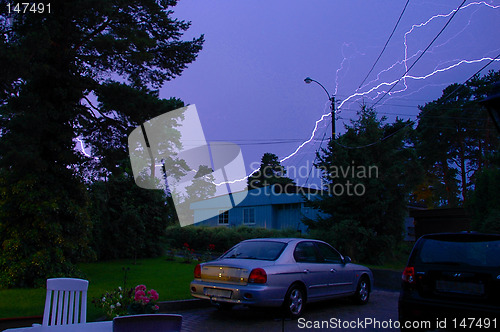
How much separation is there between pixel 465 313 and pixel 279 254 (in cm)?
341

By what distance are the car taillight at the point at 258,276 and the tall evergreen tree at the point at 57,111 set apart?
6.47 meters

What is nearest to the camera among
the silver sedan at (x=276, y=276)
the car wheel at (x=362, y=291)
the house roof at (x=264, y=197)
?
the silver sedan at (x=276, y=276)

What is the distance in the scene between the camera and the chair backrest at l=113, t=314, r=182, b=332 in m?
2.27

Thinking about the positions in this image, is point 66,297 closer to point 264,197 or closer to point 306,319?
point 306,319

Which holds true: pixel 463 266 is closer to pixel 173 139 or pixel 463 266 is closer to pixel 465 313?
pixel 465 313

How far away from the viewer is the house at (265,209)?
30.4 meters

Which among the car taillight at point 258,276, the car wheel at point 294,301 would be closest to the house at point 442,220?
the car wheel at point 294,301

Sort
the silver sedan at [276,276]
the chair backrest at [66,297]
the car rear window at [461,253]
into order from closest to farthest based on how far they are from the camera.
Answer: the chair backrest at [66,297], the car rear window at [461,253], the silver sedan at [276,276]

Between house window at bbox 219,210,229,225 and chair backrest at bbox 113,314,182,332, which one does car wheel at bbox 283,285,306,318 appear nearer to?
chair backrest at bbox 113,314,182,332

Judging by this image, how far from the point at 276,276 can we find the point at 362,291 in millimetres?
3309

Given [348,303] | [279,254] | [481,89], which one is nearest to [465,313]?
[279,254]

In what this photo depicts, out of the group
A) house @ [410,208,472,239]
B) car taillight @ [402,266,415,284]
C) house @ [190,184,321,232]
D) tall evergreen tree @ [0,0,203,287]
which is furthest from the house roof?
car taillight @ [402,266,415,284]

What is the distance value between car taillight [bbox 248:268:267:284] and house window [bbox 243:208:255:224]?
2675 cm

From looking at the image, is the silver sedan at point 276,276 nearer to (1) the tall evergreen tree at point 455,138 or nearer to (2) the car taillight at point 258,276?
(2) the car taillight at point 258,276
